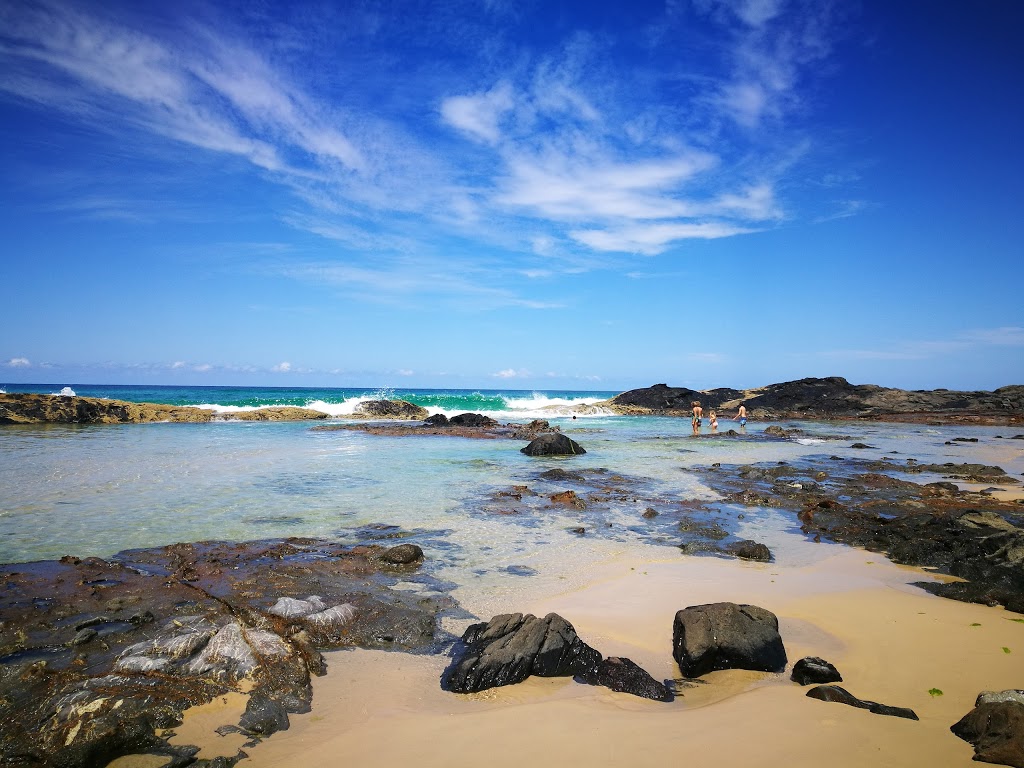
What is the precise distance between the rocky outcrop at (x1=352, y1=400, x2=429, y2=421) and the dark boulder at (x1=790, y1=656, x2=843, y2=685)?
39.4 m

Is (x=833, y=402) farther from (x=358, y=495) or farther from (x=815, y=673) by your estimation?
(x=815, y=673)

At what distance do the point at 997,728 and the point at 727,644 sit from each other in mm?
1778

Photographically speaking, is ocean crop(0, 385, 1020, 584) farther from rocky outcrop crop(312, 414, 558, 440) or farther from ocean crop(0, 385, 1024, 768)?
rocky outcrop crop(312, 414, 558, 440)

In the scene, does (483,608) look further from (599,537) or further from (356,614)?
(599,537)

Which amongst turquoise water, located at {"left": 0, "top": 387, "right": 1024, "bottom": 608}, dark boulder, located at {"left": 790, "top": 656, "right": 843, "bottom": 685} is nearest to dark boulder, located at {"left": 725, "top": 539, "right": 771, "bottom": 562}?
turquoise water, located at {"left": 0, "top": 387, "right": 1024, "bottom": 608}

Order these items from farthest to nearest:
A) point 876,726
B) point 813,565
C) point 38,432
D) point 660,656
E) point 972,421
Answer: point 972,421
point 38,432
point 813,565
point 660,656
point 876,726

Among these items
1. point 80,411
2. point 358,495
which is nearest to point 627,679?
point 358,495

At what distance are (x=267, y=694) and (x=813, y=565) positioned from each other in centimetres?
720

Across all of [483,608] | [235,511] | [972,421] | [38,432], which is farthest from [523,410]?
[483,608]

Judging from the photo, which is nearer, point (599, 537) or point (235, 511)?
point (599, 537)

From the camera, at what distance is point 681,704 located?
415 centimetres

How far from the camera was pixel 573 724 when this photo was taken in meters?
3.80

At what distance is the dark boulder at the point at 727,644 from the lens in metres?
4.64

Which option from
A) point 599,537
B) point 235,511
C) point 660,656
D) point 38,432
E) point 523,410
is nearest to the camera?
point 660,656
